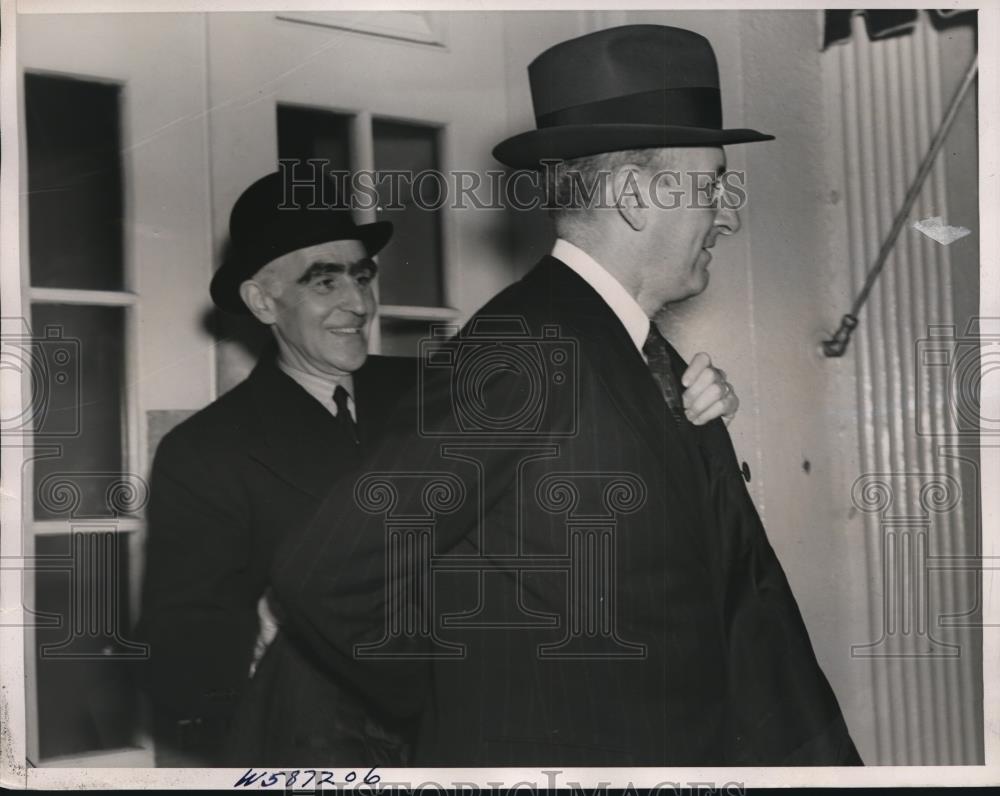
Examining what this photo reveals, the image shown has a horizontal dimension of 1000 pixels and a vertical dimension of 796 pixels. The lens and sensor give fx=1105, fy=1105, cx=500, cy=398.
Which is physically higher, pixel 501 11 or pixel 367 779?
pixel 501 11

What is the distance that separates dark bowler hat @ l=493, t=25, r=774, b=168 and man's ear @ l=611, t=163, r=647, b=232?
0.06 meters

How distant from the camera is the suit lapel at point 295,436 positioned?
8.32 ft

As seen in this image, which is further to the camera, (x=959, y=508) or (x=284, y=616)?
(x=959, y=508)

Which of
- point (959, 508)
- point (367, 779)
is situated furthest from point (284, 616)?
point (959, 508)

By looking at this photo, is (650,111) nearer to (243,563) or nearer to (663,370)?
(663,370)

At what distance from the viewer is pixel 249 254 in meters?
2.57

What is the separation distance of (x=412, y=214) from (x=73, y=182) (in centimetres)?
81

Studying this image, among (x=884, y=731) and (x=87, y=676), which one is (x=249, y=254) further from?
(x=884, y=731)

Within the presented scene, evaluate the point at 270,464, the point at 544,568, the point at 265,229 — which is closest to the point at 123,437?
the point at 270,464

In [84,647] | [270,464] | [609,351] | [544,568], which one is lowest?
[84,647]

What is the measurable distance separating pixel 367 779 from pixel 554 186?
1.46m

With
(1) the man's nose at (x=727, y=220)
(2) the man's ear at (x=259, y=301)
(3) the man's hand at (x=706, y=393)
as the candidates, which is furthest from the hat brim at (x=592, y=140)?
(2) the man's ear at (x=259, y=301)

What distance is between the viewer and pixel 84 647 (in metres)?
2.62

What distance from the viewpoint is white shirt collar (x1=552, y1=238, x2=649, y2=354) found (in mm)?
2580
